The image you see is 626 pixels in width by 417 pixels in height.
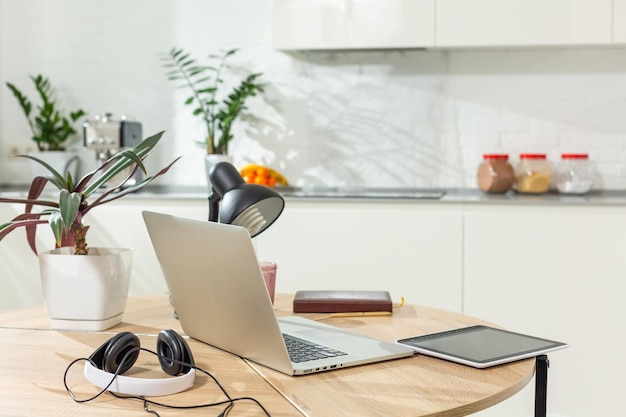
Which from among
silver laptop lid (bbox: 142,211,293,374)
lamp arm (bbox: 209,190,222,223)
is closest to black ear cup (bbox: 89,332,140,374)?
silver laptop lid (bbox: 142,211,293,374)

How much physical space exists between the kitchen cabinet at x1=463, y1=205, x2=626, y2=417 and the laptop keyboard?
1734 millimetres

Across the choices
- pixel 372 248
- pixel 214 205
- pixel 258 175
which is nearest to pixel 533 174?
pixel 372 248

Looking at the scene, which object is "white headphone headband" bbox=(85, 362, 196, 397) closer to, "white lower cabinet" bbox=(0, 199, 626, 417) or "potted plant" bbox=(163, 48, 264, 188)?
"white lower cabinet" bbox=(0, 199, 626, 417)

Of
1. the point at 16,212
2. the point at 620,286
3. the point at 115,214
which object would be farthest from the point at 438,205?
the point at 16,212

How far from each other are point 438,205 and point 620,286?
2.36 ft

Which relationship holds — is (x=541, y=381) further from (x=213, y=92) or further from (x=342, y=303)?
(x=213, y=92)

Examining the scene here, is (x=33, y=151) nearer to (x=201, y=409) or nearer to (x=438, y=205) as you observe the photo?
(x=438, y=205)

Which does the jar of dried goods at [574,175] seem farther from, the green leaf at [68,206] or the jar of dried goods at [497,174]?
the green leaf at [68,206]

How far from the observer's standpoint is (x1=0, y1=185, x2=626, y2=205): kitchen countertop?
3068 mm

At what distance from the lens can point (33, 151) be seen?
157 inches

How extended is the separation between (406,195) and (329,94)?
68cm

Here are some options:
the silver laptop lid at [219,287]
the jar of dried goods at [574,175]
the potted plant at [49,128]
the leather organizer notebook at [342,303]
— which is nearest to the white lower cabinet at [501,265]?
the jar of dried goods at [574,175]

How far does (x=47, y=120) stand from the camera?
3869mm

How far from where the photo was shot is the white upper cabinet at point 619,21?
10.4 feet
